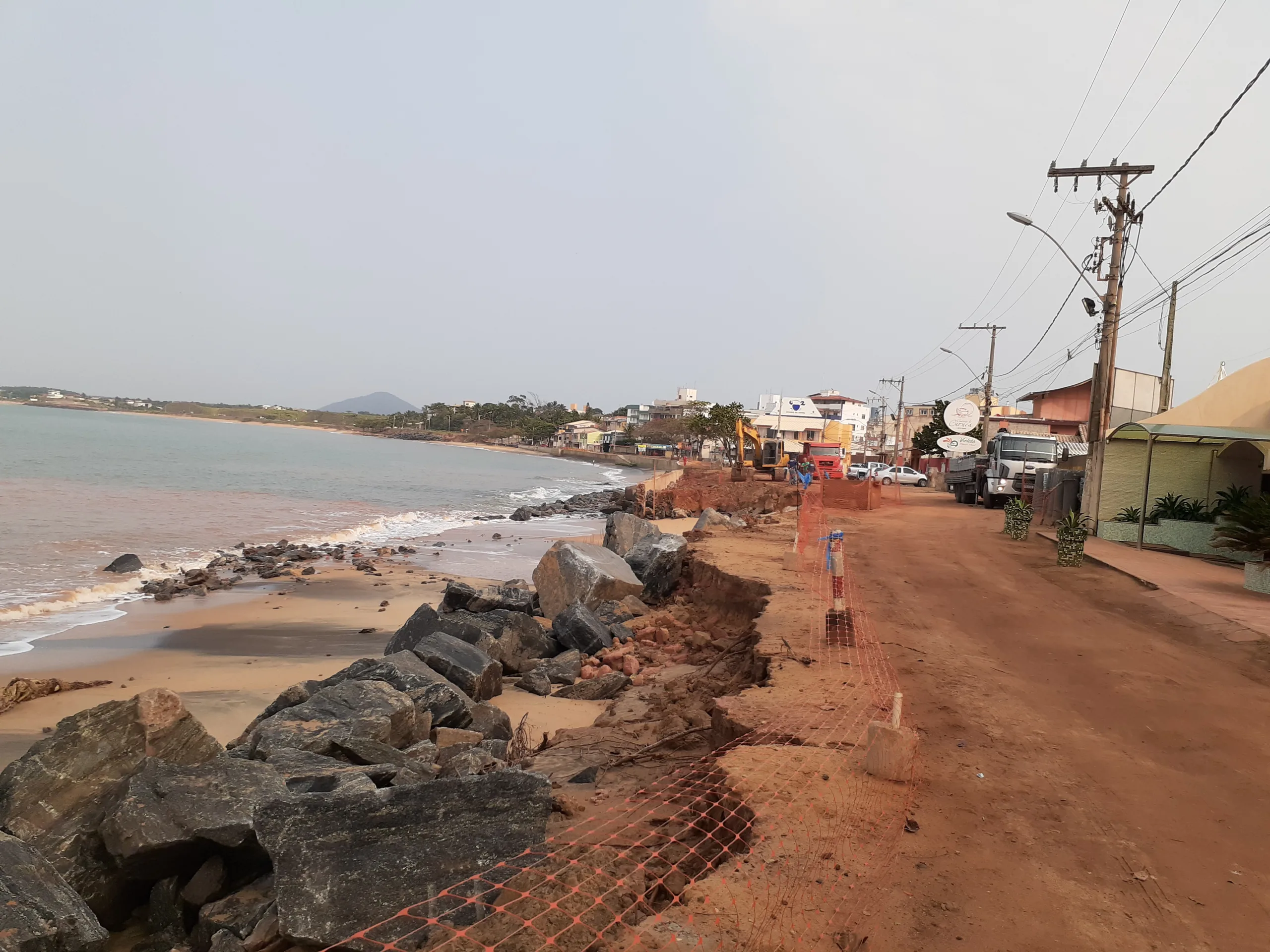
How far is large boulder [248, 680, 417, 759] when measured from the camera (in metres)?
6.45

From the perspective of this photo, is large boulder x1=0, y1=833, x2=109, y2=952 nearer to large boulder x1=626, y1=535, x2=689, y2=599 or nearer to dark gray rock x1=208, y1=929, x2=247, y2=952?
dark gray rock x1=208, y1=929, x2=247, y2=952

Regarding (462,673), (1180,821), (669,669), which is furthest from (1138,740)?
(462,673)

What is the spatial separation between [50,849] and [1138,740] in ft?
26.8

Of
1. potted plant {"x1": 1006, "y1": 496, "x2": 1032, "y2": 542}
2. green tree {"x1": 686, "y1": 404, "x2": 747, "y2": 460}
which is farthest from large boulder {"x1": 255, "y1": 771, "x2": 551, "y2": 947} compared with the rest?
green tree {"x1": 686, "y1": 404, "x2": 747, "y2": 460}

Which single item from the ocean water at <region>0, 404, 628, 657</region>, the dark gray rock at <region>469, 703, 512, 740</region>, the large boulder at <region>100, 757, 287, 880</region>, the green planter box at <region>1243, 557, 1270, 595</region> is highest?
the green planter box at <region>1243, 557, 1270, 595</region>

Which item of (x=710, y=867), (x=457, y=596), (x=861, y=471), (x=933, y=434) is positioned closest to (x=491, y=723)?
(x=710, y=867)

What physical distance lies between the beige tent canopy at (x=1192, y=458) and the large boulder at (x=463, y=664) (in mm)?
14721

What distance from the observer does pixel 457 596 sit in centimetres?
1380

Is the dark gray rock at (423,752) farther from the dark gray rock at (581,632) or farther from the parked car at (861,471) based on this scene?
the parked car at (861,471)

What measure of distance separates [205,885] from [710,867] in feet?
10.7

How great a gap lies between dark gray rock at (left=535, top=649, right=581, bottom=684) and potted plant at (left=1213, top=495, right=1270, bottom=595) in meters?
11.0

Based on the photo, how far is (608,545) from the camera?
67.8ft

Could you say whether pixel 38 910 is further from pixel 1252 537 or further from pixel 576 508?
pixel 576 508

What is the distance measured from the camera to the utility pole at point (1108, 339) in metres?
17.6
